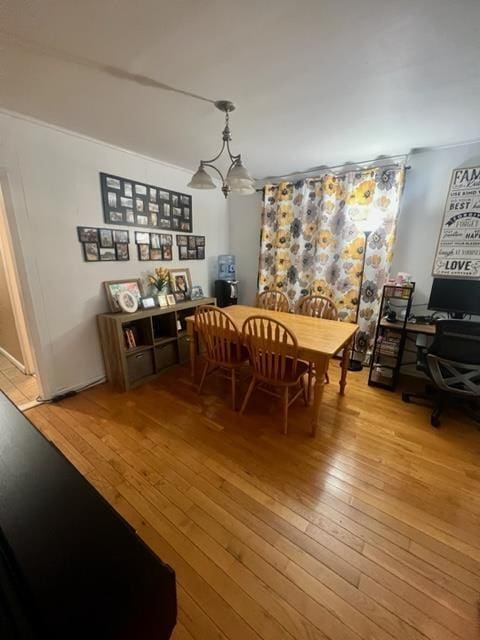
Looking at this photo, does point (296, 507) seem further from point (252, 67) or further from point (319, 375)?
point (252, 67)

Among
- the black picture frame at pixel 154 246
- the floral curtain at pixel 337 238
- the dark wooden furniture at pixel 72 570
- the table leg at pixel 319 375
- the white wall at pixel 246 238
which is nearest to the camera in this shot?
the dark wooden furniture at pixel 72 570

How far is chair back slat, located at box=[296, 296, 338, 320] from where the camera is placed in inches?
104

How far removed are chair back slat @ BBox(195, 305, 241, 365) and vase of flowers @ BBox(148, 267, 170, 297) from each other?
3.05 ft

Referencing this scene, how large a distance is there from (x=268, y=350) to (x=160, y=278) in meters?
1.72

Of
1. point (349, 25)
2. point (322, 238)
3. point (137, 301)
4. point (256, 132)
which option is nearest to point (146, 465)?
point (137, 301)

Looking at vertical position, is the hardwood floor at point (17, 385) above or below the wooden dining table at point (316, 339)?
below

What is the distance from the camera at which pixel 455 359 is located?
1906mm

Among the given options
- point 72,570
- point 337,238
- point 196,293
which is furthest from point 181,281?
point 72,570

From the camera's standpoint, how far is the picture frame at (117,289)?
2.61 m

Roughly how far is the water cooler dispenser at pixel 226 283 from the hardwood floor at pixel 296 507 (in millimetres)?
1744

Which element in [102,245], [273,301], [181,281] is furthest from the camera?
[181,281]

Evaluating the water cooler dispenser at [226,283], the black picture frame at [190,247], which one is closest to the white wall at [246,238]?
the water cooler dispenser at [226,283]

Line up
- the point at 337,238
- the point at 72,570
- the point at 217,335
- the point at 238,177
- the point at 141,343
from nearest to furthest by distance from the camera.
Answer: the point at 72,570, the point at 238,177, the point at 217,335, the point at 141,343, the point at 337,238

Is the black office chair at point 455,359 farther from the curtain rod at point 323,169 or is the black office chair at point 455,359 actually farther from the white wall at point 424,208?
the curtain rod at point 323,169
